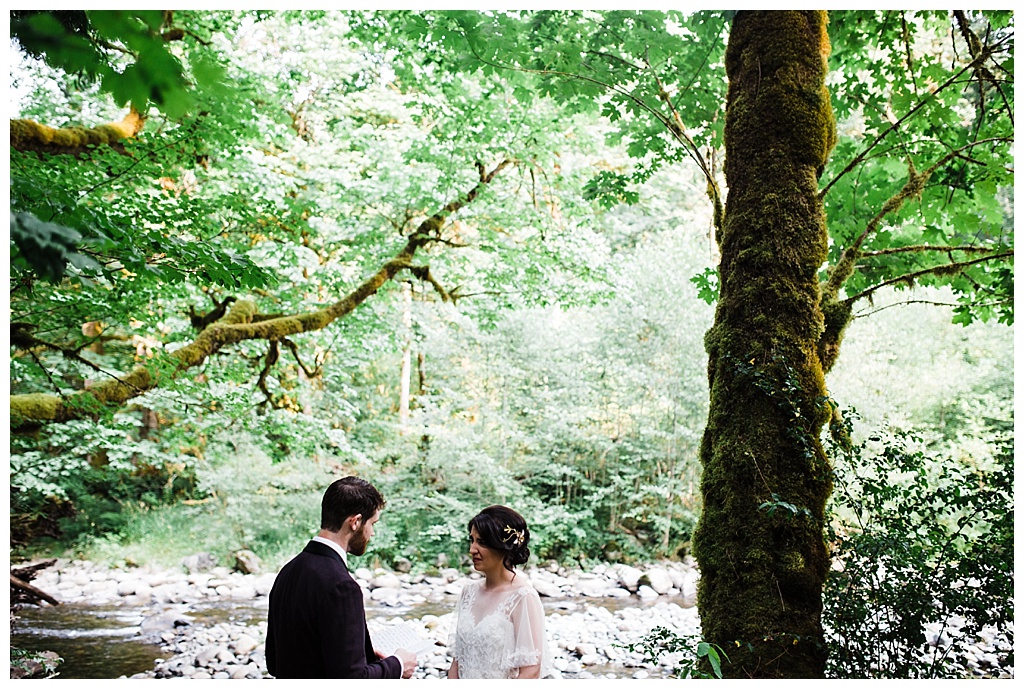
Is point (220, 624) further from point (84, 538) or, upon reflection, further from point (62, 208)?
point (62, 208)

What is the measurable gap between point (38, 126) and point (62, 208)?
2.81 m

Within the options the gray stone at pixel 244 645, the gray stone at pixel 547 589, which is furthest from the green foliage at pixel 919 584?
the gray stone at pixel 547 589

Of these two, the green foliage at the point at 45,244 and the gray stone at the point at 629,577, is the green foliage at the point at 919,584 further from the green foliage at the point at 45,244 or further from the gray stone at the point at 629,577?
the gray stone at the point at 629,577

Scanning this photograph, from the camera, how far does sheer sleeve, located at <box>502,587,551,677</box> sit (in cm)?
215

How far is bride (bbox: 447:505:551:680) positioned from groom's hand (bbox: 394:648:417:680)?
25cm

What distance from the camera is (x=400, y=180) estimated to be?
6.29 meters

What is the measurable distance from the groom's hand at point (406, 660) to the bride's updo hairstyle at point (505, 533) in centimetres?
40

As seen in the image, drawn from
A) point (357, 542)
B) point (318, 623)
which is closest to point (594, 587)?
point (357, 542)

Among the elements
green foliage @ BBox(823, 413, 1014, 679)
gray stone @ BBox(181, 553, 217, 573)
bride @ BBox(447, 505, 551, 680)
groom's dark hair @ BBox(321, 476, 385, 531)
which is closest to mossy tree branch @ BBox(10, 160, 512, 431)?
groom's dark hair @ BBox(321, 476, 385, 531)

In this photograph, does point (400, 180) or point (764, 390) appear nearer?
point (764, 390)

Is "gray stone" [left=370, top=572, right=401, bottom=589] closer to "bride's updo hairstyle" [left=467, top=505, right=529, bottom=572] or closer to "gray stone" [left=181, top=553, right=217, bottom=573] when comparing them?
"gray stone" [left=181, top=553, right=217, bottom=573]

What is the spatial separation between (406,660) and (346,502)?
507 mm

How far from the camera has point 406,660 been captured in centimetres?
204

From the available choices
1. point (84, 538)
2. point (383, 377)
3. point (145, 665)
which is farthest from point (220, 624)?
point (383, 377)
